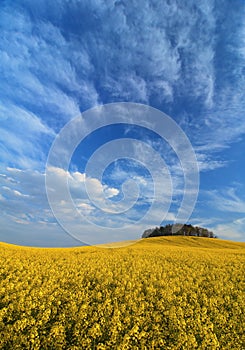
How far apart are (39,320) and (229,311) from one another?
745 cm

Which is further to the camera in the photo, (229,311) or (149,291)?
(149,291)

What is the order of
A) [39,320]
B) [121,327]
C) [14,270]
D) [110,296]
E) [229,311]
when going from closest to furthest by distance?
[121,327] → [39,320] → [229,311] → [110,296] → [14,270]

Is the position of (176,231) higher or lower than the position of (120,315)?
higher

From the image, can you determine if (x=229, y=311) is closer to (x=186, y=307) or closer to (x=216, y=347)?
(x=186, y=307)

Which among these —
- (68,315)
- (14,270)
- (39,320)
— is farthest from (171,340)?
(14,270)

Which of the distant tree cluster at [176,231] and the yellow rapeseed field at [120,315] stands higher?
the distant tree cluster at [176,231]

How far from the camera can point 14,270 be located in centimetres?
1492

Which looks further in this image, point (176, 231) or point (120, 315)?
point (176, 231)

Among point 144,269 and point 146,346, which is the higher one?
point 144,269

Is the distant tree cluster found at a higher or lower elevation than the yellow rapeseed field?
higher

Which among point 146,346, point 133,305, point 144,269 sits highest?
point 144,269

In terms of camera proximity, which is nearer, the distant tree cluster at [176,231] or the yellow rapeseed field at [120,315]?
the yellow rapeseed field at [120,315]

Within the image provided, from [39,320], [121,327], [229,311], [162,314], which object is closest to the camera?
[121,327]

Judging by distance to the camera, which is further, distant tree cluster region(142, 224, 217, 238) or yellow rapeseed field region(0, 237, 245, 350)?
distant tree cluster region(142, 224, 217, 238)
